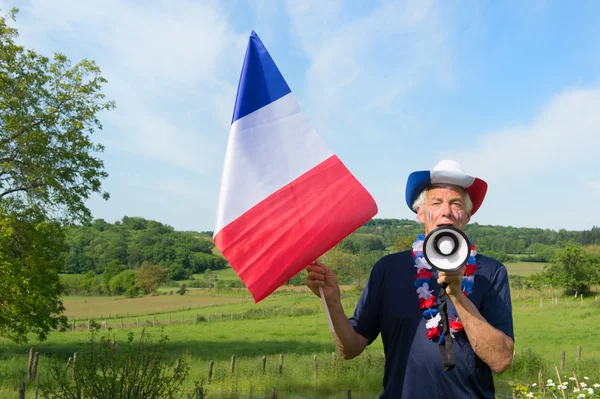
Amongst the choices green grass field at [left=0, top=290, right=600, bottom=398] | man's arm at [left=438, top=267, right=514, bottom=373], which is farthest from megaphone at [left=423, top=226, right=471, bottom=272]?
green grass field at [left=0, top=290, right=600, bottom=398]

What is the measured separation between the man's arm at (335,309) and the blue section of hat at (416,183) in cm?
58

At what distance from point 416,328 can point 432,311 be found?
110 mm

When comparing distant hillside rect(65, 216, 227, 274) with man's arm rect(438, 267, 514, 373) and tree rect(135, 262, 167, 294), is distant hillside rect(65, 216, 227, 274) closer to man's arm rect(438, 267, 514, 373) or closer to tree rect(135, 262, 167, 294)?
tree rect(135, 262, 167, 294)

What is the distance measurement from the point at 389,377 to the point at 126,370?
202 inches

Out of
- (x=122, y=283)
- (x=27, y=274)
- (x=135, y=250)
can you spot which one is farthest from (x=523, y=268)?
(x=27, y=274)

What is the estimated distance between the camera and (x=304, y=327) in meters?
35.5

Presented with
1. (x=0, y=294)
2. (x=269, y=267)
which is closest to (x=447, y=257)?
Answer: (x=269, y=267)

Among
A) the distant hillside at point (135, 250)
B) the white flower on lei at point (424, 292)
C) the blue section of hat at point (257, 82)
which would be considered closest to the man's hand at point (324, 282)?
the white flower on lei at point (424, 292)

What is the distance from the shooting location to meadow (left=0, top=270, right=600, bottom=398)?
52.9 ft

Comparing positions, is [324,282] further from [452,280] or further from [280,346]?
[280,346]

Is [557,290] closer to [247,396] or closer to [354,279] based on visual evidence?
[354,279]

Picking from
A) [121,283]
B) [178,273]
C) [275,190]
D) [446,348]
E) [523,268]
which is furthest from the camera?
[178,273]

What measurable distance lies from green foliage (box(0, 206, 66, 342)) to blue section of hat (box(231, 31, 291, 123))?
16.1m

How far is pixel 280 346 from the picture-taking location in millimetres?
27297
